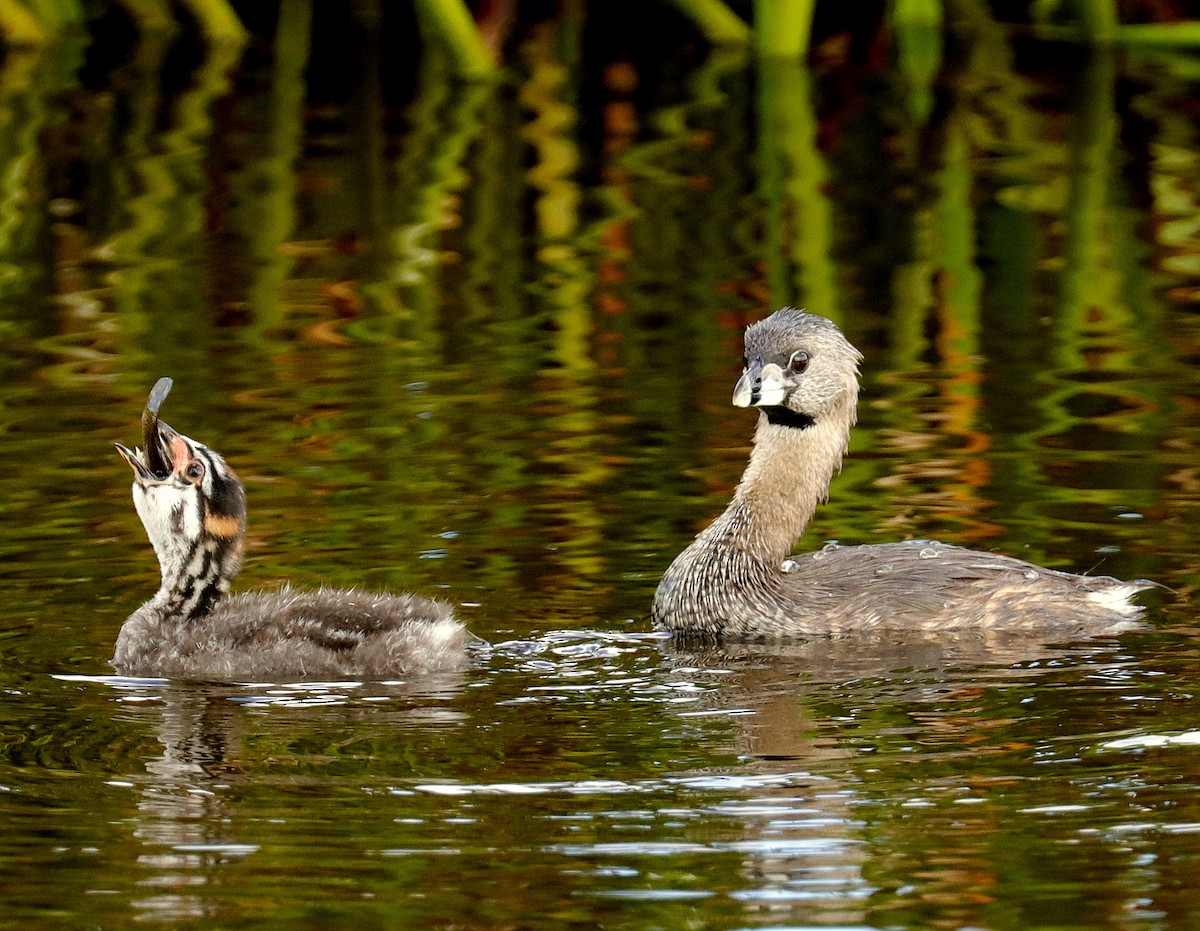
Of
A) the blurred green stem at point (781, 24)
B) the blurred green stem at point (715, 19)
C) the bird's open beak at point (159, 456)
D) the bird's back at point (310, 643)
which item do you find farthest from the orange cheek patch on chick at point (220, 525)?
the blurred green stem at point (715, 19)

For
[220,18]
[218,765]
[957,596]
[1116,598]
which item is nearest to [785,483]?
[957,596]

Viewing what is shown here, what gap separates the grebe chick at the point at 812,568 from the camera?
762 cm

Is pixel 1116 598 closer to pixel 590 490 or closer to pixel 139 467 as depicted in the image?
pixel 590 490

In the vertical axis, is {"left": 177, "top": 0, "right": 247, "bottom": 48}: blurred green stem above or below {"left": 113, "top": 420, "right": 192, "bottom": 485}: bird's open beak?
above

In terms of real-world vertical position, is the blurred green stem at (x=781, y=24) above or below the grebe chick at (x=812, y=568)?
above

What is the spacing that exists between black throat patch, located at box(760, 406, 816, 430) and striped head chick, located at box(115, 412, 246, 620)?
195 centimetres

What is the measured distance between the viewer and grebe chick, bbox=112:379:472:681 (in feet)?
23.2

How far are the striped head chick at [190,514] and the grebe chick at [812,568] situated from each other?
1.39 meters

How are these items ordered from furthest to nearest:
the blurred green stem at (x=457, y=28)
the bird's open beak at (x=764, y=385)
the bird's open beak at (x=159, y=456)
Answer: the blurred green stem at (x=457, y=28), the bird's open beak at (x=764, y=385), the bird's open beak at (x=159, y=456)

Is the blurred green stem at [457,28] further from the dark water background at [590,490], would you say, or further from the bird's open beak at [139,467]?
the bird's open beak at [139,467]

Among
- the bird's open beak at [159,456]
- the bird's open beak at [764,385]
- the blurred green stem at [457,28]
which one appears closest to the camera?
the bird's open beak at [159,456]

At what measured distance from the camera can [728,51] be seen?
79.7 ft

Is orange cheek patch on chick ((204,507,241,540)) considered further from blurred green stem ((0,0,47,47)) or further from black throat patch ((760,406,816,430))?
blurred green stem ((0,0,47,47))

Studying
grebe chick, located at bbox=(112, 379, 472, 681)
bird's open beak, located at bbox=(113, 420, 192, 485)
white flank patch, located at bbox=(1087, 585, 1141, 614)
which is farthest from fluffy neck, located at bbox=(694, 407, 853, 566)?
bird's open beak, located at bbox=(113, 420, 192, 485)
